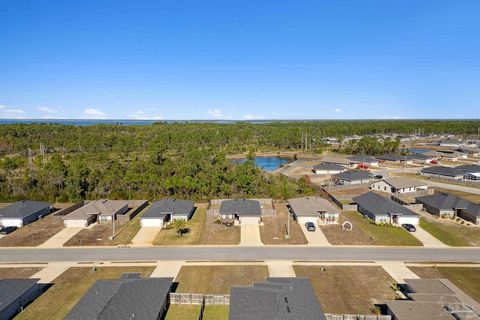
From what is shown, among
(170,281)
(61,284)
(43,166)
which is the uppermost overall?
(43,166)

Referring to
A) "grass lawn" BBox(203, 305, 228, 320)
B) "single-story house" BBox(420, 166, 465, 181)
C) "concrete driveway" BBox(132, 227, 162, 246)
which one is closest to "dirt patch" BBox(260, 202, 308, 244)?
"concrete driveway" BBox(132, 227, 162, 246)

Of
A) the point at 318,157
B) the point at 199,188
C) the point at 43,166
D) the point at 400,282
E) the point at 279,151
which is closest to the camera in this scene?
the point at 400,282

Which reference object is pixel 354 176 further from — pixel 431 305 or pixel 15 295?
pixel 15 295

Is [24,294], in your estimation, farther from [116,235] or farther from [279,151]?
[279,151]

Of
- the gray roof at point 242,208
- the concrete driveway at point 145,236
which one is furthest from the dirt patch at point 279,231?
the concrete driveway at point 145,236

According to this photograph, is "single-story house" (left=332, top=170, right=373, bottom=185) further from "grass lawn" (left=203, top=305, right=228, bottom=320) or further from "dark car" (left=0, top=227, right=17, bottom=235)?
"dark car" (left=0, top=227, right=17, bottom=235)

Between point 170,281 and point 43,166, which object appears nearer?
point 170,281

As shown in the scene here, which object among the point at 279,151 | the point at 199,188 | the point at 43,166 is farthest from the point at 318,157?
the point at 43,166
